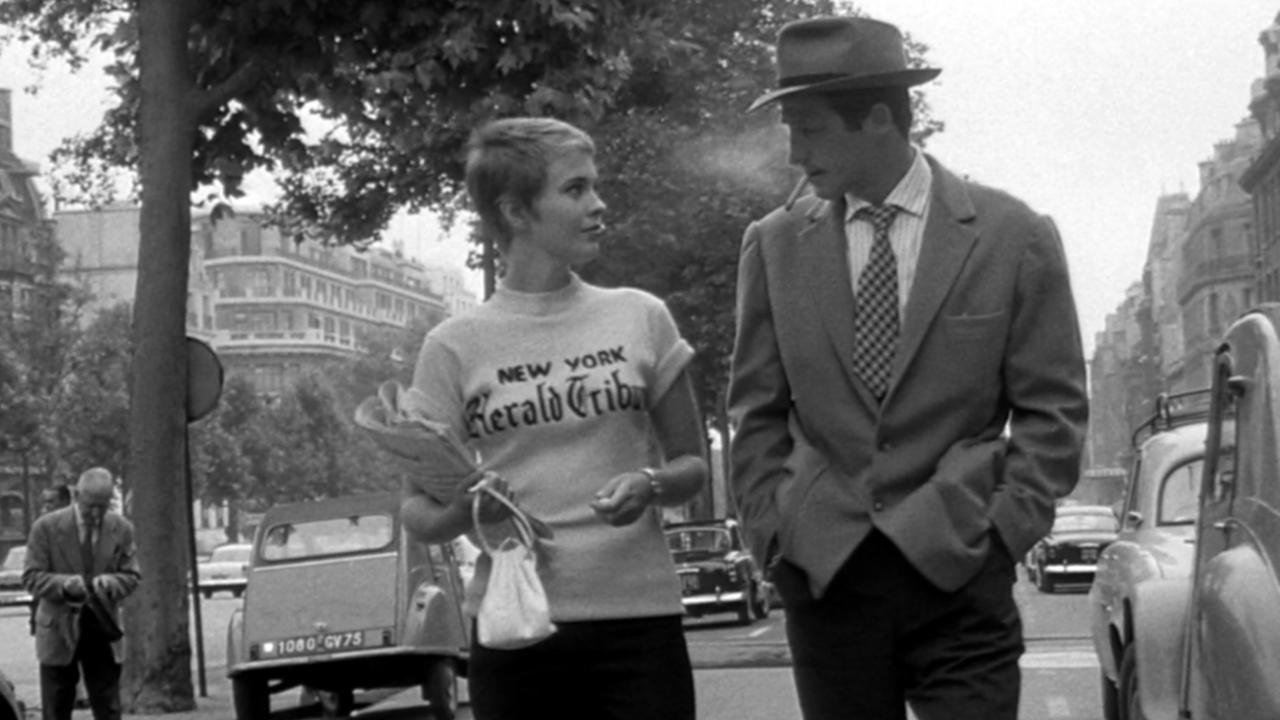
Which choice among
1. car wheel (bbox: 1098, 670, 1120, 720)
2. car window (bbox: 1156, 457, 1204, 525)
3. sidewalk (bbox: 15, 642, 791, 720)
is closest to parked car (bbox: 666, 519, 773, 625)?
sidewalk (bbox: 15, 642, 791, 720)

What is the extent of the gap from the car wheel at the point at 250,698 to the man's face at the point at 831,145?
50.0 feet

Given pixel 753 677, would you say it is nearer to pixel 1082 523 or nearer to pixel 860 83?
pixel 860 83

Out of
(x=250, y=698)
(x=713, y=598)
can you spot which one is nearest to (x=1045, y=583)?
(x=713, y=598)

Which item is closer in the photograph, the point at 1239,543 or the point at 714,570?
the point at 1239,543

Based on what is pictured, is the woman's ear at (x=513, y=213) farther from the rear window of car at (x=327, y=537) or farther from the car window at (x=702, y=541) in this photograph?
the car window at (x=702, y=541)

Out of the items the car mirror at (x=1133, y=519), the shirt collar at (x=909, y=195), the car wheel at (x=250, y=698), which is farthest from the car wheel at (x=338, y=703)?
the shirt collar at (x=909, y=195)

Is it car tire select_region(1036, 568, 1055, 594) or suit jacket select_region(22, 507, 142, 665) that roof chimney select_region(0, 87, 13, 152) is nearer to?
car tire select_region(1036, 568, 1055, 594)

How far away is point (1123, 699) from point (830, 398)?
689 centimetres

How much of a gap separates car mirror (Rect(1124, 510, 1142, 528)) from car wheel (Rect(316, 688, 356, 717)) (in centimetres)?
979

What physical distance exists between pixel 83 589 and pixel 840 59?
12377 millimetres

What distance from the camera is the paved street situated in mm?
17594

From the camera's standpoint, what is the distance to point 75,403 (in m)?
78.3

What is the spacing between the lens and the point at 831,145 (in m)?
5.02

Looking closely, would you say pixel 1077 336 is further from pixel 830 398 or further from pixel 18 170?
pixel 18 170
